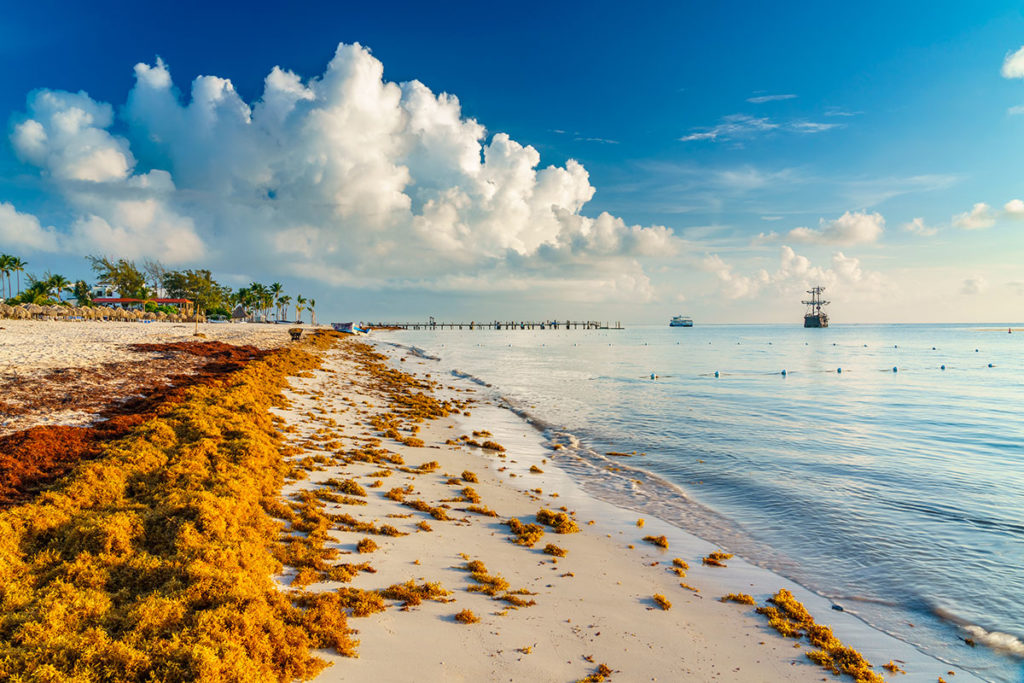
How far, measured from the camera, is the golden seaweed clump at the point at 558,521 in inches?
351

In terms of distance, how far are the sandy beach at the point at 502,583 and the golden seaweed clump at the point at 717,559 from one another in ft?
0.15

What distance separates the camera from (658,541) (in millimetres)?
8758

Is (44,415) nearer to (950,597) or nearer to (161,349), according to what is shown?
(161,349)

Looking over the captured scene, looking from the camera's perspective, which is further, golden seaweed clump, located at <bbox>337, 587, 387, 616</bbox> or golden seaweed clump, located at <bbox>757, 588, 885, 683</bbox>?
golden seaweed clump, located at <bbox>337, 587, 387, 616</bbox>

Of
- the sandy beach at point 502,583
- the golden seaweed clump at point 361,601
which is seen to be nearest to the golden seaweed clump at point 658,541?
the sandy beach at point 502,583

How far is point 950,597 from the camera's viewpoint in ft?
24.7

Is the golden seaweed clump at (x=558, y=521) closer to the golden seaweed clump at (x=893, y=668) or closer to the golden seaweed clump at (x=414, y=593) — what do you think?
the golden seaweed clump at (x=414, y=593)

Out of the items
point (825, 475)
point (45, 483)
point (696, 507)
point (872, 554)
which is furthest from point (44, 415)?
point (825, 475)

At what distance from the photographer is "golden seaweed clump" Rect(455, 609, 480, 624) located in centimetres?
570

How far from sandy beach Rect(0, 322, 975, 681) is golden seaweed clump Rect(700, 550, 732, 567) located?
45mm

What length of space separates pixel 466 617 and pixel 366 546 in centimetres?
226

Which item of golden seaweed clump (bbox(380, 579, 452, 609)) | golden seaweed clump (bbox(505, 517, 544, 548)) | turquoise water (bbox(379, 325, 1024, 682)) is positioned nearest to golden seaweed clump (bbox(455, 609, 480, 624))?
golden seaweed clump (bbox(380, 579, 452, 609))

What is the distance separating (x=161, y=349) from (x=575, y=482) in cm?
2619

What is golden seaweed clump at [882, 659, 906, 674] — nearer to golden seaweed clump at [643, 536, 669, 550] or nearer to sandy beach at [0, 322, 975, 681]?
sandy beach at [0, 322, 975, 681]
